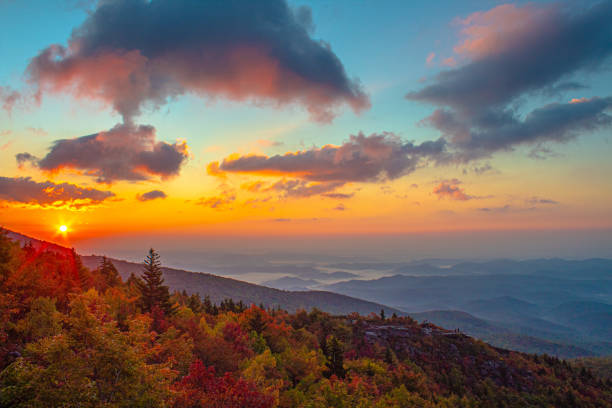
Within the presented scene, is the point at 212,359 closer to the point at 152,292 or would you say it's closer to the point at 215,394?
the point at 215,394

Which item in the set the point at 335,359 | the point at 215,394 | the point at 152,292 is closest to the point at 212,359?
the point at 215,394

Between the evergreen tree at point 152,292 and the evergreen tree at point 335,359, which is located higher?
the evergreen tree at point 152,292

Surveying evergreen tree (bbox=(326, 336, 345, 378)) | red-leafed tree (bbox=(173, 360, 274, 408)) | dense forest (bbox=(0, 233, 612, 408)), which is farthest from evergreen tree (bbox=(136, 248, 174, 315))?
red-leafed tree (bbox=(173, 360, 274, 408))

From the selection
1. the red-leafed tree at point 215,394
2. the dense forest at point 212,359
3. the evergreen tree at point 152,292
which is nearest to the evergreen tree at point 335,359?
the dense forest at point 212,359

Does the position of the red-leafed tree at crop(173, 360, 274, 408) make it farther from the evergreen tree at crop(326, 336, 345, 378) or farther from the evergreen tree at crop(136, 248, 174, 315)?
the evergreen tree at crop(136, 248, 174, 315)

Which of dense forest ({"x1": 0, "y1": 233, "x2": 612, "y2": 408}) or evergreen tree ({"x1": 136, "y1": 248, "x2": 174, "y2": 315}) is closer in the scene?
dense forest ({"x1": 0, "y1": 233, "x2": 612, "y2": 408})

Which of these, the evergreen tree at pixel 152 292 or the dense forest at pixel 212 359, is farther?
the evergreen tree at pixel 152 292

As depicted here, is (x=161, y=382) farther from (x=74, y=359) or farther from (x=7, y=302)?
(x=7, y=302)

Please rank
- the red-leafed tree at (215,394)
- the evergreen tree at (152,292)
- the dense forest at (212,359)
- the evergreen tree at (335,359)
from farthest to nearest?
the evergreen tree at (152,292) → the evergreen tree at (335,359) → the red-leafed tree at (215,394) → the dense forest at (212,359)

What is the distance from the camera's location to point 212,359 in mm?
32844

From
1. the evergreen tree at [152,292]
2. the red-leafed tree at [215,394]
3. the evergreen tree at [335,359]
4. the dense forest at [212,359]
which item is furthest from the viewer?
the evergreen tree at [152,292]

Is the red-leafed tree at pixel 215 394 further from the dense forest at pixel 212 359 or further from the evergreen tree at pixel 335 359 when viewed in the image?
the evergreen tree at pixel 335 359

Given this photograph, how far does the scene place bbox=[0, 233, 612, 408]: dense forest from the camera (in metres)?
14.2

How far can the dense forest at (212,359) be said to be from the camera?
14.2 metres
